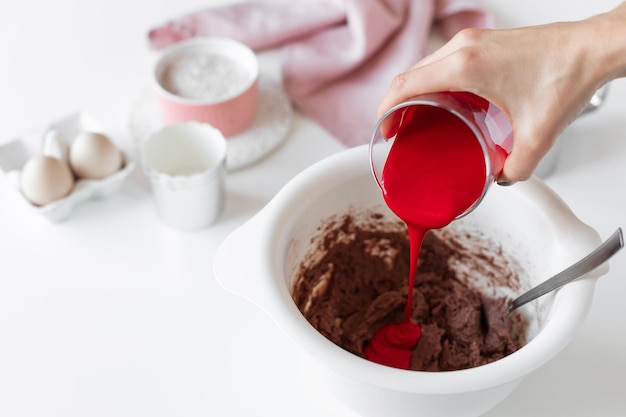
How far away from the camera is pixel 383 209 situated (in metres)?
1.05

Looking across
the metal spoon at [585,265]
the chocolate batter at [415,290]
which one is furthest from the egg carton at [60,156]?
the metal spoon at [585,265]

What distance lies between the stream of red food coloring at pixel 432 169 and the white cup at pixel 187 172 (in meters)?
0.34

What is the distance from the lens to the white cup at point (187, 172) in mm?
1109

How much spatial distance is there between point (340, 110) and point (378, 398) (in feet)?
2.06

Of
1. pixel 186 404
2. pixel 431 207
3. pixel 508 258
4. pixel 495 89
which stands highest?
pixel 495 89

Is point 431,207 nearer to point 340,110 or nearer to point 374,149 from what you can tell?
point 374,149

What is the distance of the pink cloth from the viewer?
4.32 feet

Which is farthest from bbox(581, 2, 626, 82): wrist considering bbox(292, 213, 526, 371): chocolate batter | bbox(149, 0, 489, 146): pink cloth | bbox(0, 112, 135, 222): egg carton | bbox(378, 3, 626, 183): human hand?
bbox(0, 112, 135, 222): egg carton

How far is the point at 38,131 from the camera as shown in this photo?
Answer: 121 cm

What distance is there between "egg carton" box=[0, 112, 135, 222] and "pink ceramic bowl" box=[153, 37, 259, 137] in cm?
13

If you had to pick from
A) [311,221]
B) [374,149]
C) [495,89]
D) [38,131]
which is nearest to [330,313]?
[311,221]

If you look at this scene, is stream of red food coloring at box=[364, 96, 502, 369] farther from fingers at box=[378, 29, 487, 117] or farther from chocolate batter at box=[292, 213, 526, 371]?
chocolate batter at box=[292, 213, 526, 371]

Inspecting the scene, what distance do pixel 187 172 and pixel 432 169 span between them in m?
0.49

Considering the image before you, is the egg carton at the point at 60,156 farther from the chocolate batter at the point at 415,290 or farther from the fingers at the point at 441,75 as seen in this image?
the fingers at the point at 441,75
